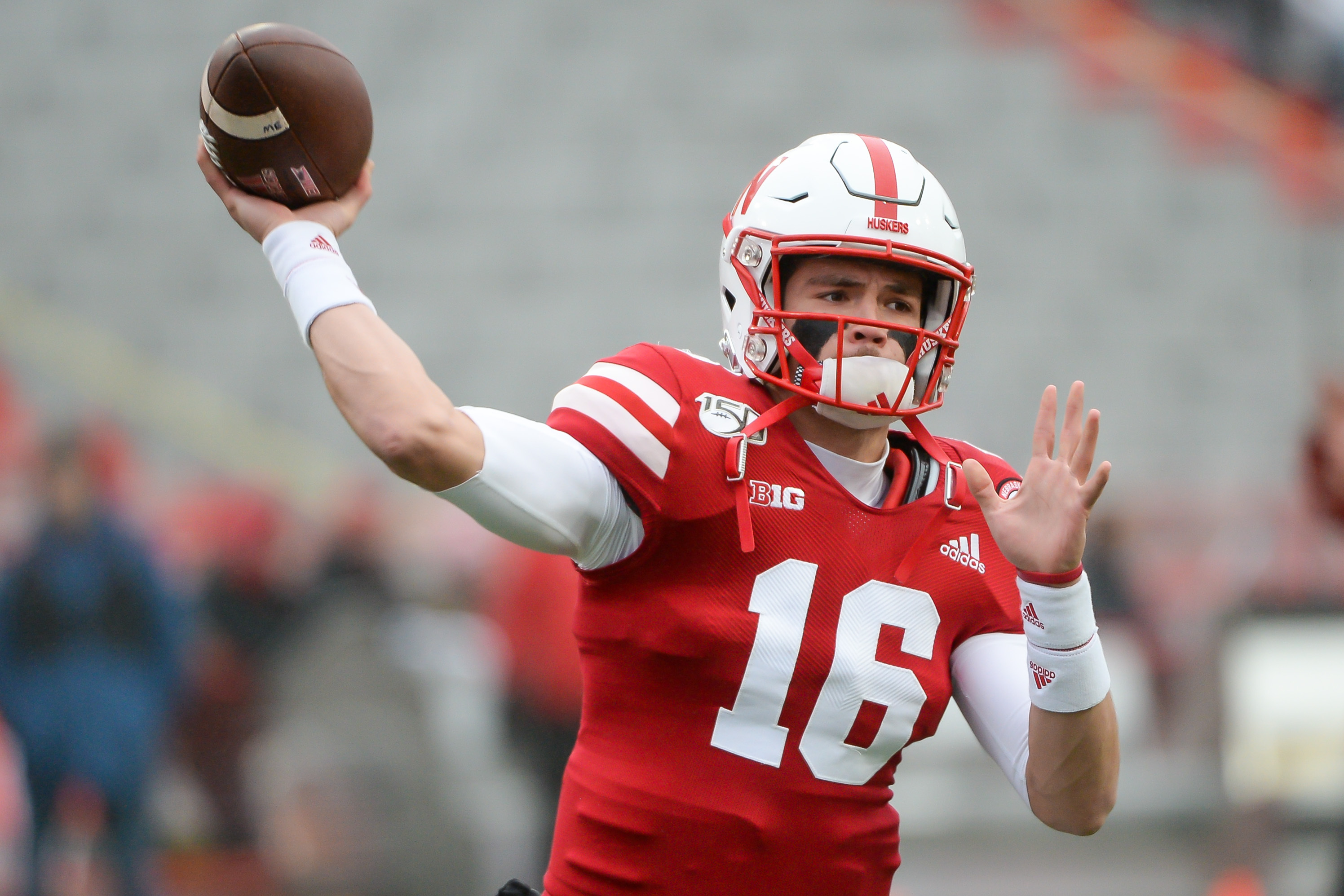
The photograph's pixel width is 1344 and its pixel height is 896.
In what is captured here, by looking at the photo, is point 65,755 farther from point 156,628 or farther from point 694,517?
point 694,517

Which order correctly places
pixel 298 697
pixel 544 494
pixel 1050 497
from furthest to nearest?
pixel 298 697, pixel 1050 497, pixel 544 494

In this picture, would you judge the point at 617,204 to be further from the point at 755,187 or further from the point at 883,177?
the point at 883,177

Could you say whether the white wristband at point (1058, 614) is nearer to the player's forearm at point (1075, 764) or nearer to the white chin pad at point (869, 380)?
the player's forearm at point (1075, 764)

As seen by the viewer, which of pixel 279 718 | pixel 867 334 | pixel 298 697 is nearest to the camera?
pixel 867 334

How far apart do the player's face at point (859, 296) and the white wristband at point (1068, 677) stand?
1.60 ft

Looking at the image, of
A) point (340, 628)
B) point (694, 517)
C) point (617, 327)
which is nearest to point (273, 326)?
point (617, 327)

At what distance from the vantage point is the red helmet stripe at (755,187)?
88.4 inches

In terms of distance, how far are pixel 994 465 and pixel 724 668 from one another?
0.60 metres

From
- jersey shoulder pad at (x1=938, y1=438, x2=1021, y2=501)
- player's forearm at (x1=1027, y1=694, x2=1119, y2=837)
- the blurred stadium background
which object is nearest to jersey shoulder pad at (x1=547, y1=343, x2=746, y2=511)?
jersey shoulder pad at (x1=938, y1=438, x2=1021, y2=501)

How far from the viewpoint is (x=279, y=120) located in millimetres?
2012

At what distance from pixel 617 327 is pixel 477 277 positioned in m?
1.17

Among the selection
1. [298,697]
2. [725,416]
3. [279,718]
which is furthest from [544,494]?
[279,718]

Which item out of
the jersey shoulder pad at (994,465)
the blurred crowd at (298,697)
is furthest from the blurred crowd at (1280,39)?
the jersey shoulder pad at (994,465)

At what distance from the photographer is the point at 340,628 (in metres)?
5.64
